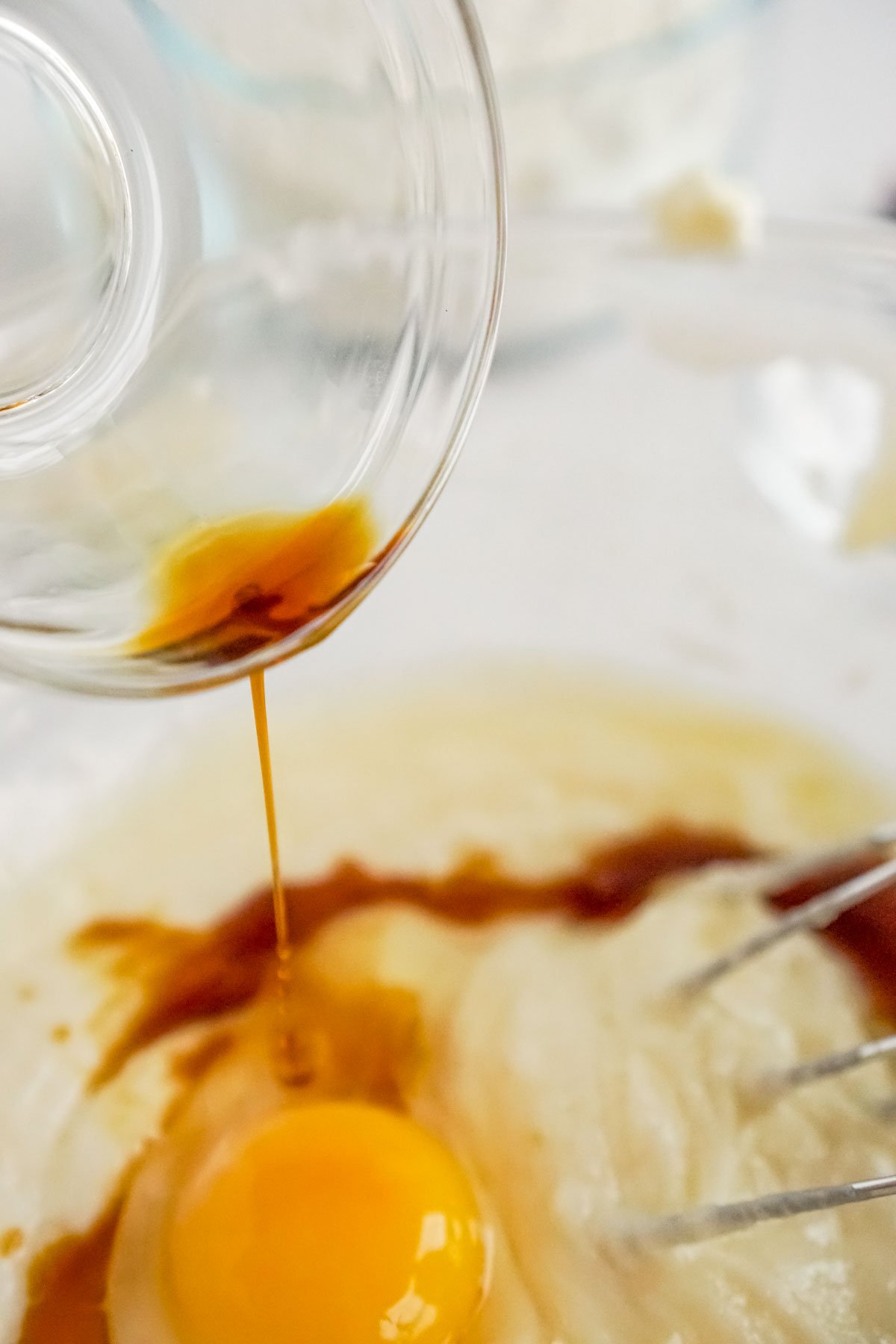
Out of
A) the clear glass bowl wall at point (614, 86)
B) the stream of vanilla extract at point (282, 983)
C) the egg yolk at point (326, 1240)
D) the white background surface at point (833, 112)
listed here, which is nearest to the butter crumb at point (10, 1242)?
the egg yolk at point (326, 1240)

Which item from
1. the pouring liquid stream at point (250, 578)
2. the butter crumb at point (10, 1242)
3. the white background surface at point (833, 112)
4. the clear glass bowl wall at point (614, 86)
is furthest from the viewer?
the white background surface at point (833, 112)

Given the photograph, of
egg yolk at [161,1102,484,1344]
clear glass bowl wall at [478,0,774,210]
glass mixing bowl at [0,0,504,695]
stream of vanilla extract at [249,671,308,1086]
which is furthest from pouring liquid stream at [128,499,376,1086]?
clear glass bowl wall at [478,0,774,210]

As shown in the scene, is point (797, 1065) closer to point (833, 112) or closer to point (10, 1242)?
point (10, 1242)

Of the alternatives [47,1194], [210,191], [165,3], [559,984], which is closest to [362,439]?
[210,191]

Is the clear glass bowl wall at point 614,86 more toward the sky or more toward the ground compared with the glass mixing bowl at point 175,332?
more toward the sky

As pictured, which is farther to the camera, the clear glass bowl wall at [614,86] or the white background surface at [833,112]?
the white background surface at [833,112]

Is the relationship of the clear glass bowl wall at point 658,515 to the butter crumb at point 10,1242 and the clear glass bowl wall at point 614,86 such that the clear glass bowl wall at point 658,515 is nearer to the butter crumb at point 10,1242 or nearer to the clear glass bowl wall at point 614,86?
the clear glass bowl wall at point 614,86

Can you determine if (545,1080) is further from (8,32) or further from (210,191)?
(8,32)
